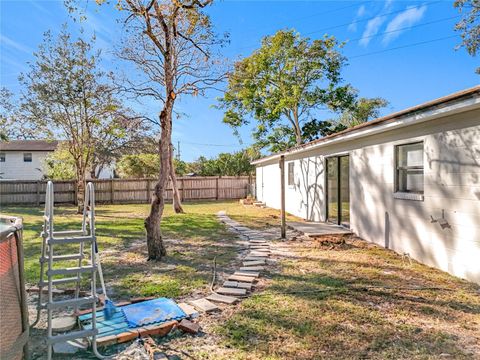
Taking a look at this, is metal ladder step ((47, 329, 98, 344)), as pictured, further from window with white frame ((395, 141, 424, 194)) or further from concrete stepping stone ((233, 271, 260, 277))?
window with white frame ((395, 141, 424, 194))

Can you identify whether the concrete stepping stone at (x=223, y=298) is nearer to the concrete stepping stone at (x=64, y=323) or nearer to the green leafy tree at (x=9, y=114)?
the concrete stepping stone at (x=64, y=323)

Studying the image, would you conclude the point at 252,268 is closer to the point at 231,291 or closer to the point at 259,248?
the point at 231,291

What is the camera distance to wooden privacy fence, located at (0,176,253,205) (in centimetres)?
1780

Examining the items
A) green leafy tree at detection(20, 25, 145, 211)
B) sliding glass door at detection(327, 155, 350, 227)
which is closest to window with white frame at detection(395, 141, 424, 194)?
sliding glass door at detection(327, 155, 350, 227)

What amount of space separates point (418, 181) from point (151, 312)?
4.89 m

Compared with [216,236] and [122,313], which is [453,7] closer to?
[216,236]

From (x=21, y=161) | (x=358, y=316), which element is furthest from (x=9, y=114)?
(x=21, y=161)

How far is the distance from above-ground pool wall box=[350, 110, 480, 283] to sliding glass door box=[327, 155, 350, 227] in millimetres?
1395

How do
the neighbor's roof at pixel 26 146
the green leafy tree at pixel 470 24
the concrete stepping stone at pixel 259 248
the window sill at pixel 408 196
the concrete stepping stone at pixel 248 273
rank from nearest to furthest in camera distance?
the concrete stepping stone at pixel 248 273 < the window sill at pixel 408 196 < the concrete stepping stone at pixel 259 248 < the green leafy tree at pixel 470 24 < the neighbor's roof at pixel 26 146

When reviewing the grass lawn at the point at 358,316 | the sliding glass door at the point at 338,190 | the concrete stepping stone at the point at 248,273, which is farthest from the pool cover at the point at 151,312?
the sliding glass door at the point at 338,190

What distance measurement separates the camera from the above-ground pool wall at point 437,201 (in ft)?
14.5

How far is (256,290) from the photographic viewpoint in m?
4.20

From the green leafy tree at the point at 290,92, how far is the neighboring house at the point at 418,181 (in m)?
10.9

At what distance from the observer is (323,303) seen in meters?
3.69
